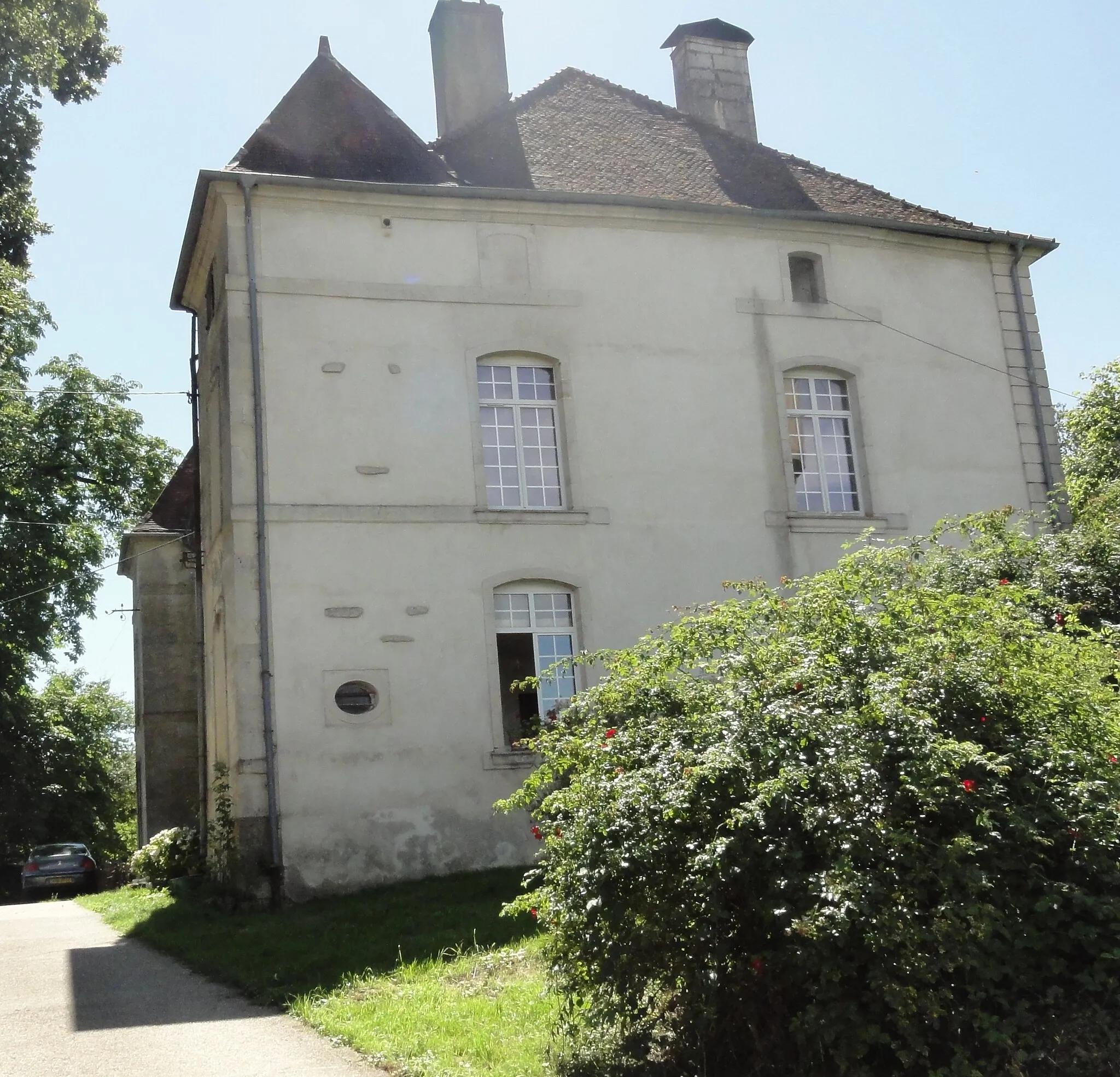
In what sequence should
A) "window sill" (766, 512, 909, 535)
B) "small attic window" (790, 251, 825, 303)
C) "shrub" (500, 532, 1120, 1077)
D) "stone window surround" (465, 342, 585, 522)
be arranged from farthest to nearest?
"small attic window" (790, 251, 825, 303) → "window sill" (766, 512, 909, 535) → "stone window surround" (465, 342, 585, 522) → "shrub" (500, 532, 1120, 1077)

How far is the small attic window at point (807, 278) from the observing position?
60.0ft

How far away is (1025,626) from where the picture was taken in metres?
6.41

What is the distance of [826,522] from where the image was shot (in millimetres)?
17188

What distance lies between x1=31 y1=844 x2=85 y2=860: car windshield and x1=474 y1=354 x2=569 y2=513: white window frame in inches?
732

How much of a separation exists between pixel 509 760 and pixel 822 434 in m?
6.27

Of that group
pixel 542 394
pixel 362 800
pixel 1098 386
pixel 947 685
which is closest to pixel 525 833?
pixel 362 800

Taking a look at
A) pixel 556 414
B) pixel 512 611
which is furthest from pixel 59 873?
pixel 556 414

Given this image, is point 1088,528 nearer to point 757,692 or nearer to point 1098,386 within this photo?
point 757,692

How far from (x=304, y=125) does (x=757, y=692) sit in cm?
1267

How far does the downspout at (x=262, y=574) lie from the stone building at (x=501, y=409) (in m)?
0.03

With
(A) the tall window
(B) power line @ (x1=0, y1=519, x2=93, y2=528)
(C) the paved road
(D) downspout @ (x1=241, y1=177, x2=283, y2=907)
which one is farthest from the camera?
(B) power line @ (x1=0, y1=519, x2=93, y2=528)

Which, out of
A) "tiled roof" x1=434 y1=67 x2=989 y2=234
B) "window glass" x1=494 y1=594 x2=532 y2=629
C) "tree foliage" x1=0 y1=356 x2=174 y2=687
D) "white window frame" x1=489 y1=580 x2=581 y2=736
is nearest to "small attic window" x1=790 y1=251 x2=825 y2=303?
"tiled roof" x1=434 y1=67 x2=989 y2=234

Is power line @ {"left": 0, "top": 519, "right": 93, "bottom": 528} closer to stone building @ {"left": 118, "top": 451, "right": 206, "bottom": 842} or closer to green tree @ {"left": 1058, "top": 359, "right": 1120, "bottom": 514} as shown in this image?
stone building @ {"left": 118, "top": 451, "right": 206, "bottom": 842}

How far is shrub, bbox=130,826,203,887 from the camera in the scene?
18.1 metres
